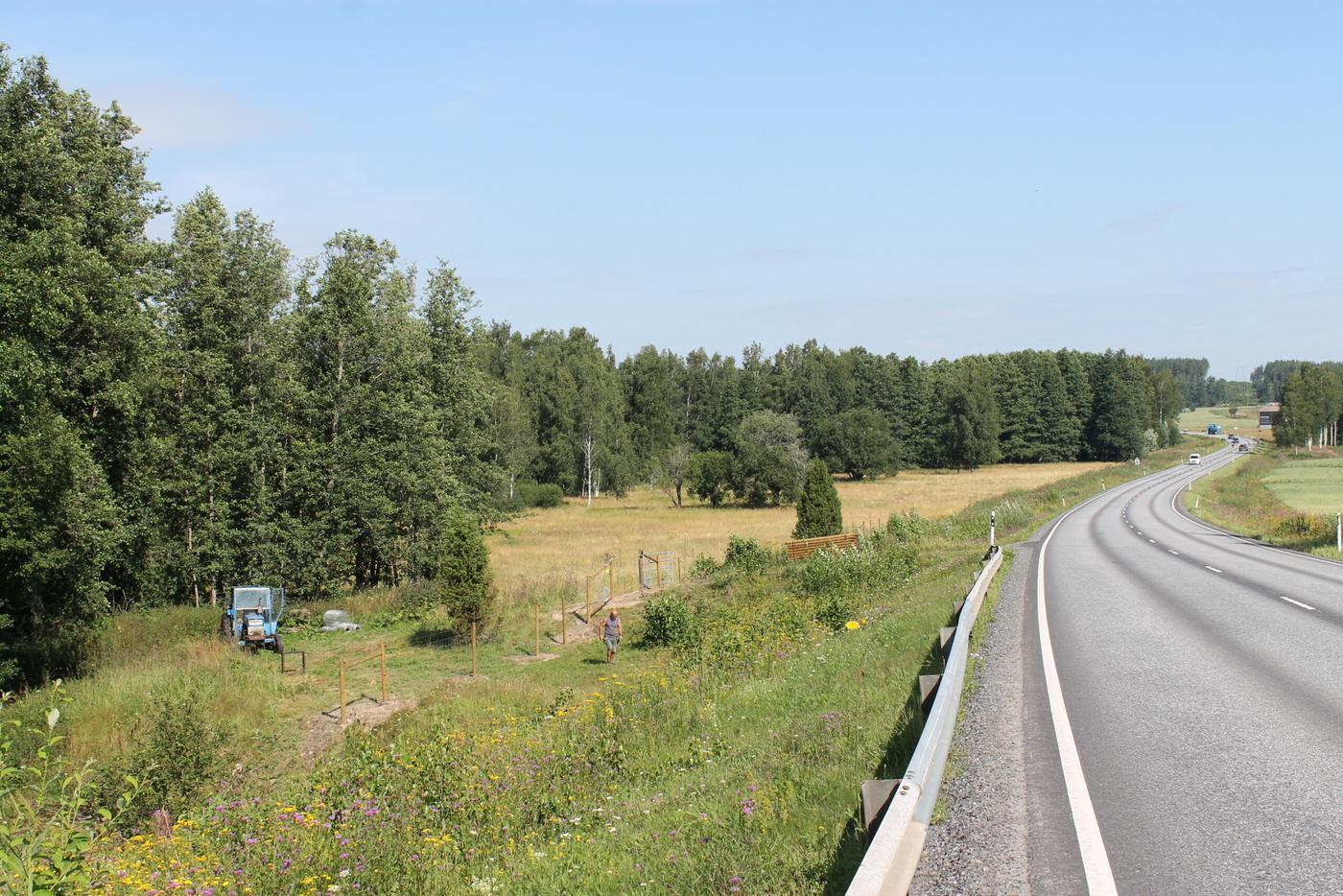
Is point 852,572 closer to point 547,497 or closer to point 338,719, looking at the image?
point 338,719

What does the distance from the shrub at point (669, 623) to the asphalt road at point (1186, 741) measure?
827 cm

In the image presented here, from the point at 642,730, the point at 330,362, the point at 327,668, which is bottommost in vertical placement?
the point at 327,668

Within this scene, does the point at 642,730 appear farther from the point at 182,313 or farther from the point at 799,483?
the point at 799,483

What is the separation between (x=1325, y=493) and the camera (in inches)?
2512

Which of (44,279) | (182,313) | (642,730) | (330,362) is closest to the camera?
(642,730)

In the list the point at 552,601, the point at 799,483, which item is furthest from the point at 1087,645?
the point at 799,483

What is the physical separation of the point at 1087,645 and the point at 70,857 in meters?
10.6

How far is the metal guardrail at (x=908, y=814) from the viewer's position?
12.9ft

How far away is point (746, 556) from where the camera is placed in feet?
98.3

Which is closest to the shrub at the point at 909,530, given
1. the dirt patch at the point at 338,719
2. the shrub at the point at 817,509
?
the shrub at the point at 817,509

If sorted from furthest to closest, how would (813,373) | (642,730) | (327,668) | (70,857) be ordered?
(813,373) → (327,668) → (642,730) → (70,857)

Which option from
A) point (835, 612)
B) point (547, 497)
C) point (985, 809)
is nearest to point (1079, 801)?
point (985, 809)

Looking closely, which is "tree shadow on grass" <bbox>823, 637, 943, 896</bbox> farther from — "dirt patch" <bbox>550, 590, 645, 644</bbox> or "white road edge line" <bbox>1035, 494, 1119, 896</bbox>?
"dirt patch" <bbox>550, 590, 645, 644</bbox>

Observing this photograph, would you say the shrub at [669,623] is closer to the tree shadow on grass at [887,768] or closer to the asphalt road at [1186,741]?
the asphalt road at [1186,741]
